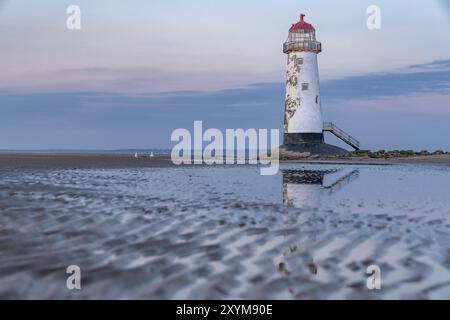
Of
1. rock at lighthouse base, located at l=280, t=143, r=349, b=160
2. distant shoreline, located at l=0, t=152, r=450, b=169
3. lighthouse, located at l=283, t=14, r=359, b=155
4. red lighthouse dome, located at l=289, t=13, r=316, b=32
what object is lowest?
distant shoreline, located at l=0, t=152, r=450, b=169

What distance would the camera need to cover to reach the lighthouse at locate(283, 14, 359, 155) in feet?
149

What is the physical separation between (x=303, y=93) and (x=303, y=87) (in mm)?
577

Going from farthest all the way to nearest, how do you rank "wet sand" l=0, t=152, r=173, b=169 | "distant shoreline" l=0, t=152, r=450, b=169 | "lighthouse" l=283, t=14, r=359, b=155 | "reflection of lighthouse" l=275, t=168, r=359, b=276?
"lighthouse" l=283, t=14, r=359, b=155
"distant shoreline" l=0, t=152, r=450, b=169
"wet sand" l=0, t=152, r=173, b=169
"reflection of lighthouse" l=275, t=168, r=359, b=276

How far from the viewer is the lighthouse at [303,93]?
4538cm

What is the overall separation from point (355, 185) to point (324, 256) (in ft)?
41.4

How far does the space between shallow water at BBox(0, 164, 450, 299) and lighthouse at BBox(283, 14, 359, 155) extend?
32.3m

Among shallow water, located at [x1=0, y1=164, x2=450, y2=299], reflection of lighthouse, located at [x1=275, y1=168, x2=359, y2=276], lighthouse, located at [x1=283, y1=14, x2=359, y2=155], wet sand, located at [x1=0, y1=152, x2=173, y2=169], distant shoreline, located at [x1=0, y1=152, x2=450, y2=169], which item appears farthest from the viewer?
lighthouse, located at [x1=283, y1=14, x2=359, y2=155]

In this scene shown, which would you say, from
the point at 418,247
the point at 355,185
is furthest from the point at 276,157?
the point at 418,247

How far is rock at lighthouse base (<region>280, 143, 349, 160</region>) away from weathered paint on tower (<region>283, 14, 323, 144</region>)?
0.54 metres

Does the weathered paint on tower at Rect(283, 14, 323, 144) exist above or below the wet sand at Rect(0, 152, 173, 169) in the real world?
above

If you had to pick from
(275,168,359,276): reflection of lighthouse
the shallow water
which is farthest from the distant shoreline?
the shallow water

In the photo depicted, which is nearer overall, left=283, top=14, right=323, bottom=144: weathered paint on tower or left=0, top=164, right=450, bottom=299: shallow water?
left=0, top=164, right=450, bottom=299: shallow water

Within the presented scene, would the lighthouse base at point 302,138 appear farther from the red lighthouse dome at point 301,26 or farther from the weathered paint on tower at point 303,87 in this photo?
the red lighthouse dome at point 301,26

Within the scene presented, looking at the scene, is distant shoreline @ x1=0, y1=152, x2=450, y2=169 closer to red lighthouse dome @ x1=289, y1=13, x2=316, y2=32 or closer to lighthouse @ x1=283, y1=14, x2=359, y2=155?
lighthouse @ x1=283, y1=14, x2=359, y2=155
